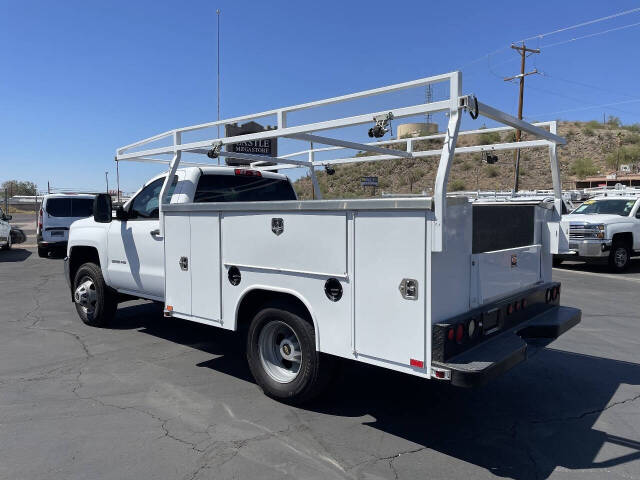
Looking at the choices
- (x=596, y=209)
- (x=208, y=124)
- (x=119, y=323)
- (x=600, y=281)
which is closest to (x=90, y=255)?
(x=119, y=323)

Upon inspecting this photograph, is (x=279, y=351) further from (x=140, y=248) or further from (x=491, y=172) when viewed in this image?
(x=491, y=172)

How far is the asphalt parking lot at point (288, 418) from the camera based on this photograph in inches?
136

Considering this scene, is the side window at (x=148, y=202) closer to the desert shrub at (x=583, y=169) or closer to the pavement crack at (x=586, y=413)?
the pavement crack at (x=586, y=413)

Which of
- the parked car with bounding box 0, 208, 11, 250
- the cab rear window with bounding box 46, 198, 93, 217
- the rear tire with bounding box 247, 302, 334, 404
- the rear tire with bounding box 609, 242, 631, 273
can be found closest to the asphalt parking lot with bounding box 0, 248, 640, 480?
the rear tire with bounding box 247, 302, 334, 404

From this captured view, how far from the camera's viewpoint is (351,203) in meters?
3.64

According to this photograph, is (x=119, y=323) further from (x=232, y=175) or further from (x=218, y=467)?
(x=218, y=467)

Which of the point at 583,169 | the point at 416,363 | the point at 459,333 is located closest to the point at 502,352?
the point at 459,333

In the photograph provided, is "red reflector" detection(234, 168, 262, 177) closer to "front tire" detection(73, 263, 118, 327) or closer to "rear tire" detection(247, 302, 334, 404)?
"rear tire" detection(247, 302, 334, 404)

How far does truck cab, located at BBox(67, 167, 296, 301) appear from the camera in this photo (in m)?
5.69

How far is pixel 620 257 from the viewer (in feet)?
44.6

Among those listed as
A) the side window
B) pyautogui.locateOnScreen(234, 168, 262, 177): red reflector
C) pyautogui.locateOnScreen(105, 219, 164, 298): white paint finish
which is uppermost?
pyautogui.locateOnScreen(234, 168, 262, 177): red reflector

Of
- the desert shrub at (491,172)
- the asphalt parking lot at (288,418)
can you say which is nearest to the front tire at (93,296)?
the asphalt parking lot at (288,418)

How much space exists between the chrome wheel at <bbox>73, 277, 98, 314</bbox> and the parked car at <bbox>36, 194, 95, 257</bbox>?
9.49m

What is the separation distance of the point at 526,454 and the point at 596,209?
13.4 metres
